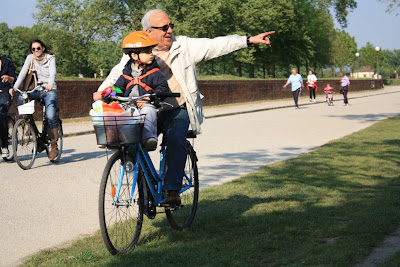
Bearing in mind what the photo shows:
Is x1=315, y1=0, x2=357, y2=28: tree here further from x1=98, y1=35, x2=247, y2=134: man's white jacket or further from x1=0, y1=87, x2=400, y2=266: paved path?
x1=98, y1=35, x2=247, y2=134: man's white jacket

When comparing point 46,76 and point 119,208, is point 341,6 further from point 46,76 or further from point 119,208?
point 119,208

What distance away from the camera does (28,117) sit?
10336 millimetres

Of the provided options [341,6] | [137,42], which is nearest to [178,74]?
[137,42]

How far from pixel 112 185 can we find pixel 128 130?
424 mm

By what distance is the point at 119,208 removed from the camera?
4668 mm

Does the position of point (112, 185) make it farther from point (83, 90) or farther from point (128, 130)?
point (83, 90)

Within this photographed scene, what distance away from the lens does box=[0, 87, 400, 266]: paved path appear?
579cm

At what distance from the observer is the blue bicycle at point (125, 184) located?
4.44 metres

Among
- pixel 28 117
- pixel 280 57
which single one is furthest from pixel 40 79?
pixel 280 57

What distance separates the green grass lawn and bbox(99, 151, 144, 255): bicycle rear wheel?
Result: 108mm

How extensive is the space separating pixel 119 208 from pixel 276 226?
1.44m

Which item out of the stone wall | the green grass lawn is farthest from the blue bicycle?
the stone wall

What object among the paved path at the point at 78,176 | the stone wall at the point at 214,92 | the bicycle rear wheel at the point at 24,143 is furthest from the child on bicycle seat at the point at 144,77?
the stone wall at the point at 214,92

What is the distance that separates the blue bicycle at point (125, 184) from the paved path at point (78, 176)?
0.83 metres
